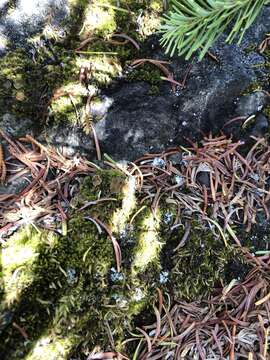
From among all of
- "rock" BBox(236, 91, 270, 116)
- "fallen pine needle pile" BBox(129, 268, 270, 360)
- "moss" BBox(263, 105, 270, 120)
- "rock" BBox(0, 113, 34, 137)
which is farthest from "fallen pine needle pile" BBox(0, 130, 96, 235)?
"moss" BBox(263, 105, 270, 120)

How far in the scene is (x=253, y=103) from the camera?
2500 mm

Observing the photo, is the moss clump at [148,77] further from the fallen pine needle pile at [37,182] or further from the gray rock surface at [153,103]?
the fallen pine needle pile at [37,182]

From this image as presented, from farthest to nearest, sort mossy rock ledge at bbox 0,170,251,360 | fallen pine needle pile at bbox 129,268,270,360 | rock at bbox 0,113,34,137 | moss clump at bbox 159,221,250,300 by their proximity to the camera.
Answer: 1. rock at bbox 0,113,34,137
2. moss clump at bbox 159,221,250,300
3. fallen pine needle pile at bbox 129,268,270,360
4. mossy rock ledge at bbox 0,170,251,360

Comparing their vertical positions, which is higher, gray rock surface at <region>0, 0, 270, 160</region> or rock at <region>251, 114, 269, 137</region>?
gray rock surface at <region>0, 0, 270, 160</region>

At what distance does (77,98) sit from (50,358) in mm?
1384

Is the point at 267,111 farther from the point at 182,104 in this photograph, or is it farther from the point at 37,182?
the point at 37,182

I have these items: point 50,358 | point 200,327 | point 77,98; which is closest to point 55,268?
point 50,358

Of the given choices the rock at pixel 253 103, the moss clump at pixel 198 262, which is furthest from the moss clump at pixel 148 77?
the moss clump at pixel 198 262

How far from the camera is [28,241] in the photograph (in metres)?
1.99

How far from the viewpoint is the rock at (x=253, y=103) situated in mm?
2498

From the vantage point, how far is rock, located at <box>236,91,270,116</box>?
250cm

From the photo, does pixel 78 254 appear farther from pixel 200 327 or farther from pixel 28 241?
pixel 200 327

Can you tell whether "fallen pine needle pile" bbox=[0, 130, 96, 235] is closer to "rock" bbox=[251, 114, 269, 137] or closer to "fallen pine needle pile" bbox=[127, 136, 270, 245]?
"fallen pine needle pile" bbox=[127, 136, 270, 245]

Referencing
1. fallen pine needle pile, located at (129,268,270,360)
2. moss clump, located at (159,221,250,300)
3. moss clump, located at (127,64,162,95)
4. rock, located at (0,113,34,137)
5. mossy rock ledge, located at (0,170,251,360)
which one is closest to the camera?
mossy rock ledge, located at (0,170,251,360)
